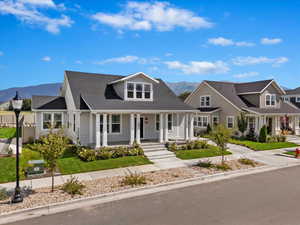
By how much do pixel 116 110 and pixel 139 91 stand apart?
13.1 ft

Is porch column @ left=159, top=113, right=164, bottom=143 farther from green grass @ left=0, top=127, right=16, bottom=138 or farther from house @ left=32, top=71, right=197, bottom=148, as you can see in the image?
green grass @ left=0, top=127, right=16, bottom=138

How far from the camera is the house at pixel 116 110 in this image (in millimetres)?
16719

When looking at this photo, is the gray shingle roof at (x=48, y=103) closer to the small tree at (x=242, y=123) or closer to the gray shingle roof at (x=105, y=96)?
the gray shingle roof at (x=105, y=96)

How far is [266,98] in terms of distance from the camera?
1049 inches

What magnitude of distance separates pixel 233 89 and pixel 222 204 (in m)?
24.6

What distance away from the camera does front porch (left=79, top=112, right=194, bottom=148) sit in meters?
16.5

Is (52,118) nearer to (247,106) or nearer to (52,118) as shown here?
(52,118)

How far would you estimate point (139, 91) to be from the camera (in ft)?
61.8

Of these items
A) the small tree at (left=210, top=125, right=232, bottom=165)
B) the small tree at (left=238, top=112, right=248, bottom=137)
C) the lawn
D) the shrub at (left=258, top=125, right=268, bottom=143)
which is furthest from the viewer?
the small tree at (left=238, top=112, right=248, bottom=137)

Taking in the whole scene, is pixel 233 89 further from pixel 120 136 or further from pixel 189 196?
pixel 189 196

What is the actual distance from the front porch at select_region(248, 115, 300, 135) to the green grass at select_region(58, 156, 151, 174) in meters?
16.2

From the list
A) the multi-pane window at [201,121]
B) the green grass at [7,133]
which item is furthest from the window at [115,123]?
the multi-pane window at [201,121]

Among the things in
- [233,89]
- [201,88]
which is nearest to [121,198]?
[201,88]

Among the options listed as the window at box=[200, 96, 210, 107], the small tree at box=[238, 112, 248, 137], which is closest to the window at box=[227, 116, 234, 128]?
the small tree at box=[238, 112, 248, 137]
